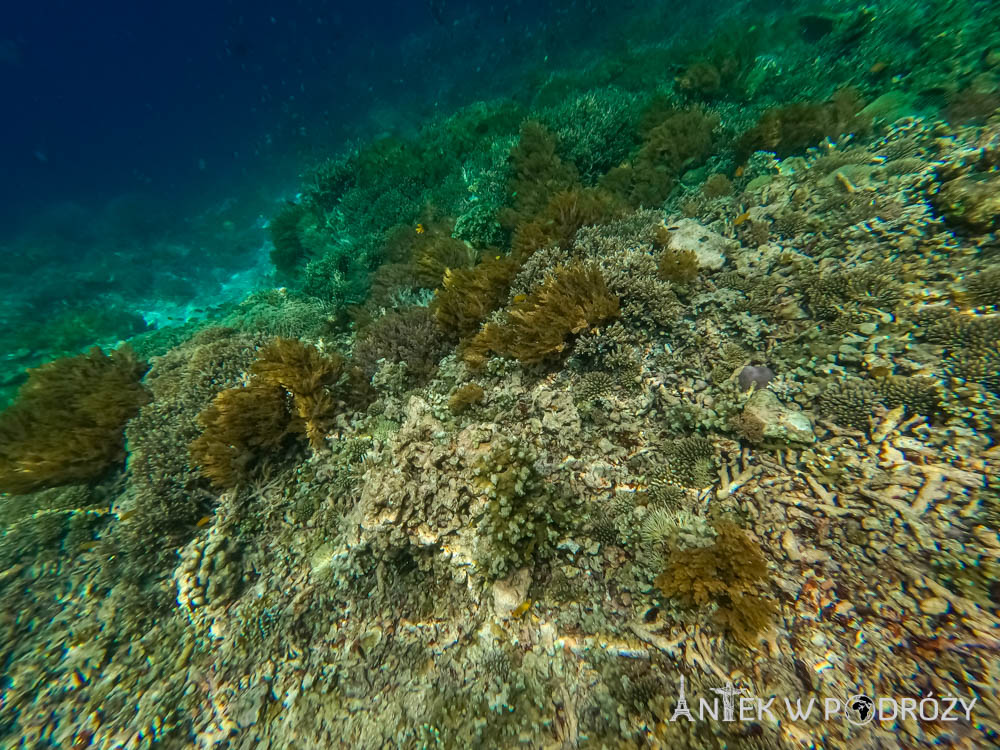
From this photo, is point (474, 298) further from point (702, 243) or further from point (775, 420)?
point (775, 420)

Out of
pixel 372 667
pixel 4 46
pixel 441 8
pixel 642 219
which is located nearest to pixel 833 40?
pixel 642 219

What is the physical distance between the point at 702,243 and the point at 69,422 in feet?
34.2

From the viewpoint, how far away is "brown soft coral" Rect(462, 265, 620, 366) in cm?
473

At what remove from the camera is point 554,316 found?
15.7 feet

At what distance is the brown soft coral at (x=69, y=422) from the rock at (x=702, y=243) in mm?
9191

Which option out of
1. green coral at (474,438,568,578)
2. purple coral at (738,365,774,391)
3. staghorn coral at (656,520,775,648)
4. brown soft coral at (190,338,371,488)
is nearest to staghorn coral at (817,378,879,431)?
purple coral at (738,365,774,391)

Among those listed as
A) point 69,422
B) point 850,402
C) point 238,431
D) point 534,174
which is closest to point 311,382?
point 238,431

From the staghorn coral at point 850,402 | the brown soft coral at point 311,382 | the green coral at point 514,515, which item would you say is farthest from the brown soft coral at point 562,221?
the staghorn coral at point 850,402

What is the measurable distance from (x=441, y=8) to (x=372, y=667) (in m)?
44.0

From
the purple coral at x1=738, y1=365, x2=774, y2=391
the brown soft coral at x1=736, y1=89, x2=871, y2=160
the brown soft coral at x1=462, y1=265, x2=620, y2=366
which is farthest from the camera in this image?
the brown soft coral at x1=736, y1=89, x2=871, y2=160

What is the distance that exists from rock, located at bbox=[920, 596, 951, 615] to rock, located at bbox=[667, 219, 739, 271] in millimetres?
4009

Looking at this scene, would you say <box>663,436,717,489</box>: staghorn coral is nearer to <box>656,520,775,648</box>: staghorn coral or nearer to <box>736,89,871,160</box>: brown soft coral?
<box>656,520,775,648</box>: staghorn coral

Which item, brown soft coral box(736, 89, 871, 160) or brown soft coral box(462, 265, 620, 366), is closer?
brown soft coral box(462, 265, 620, 366)

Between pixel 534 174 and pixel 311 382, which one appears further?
pixel 534 174
